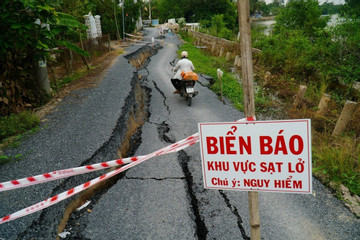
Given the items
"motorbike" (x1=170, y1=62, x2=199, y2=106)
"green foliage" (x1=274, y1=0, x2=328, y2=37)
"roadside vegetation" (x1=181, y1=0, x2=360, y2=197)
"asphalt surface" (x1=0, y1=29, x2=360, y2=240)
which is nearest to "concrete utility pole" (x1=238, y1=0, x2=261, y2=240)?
"asphalt surface" (x1=0, y1=29, x2=360, y2=240)

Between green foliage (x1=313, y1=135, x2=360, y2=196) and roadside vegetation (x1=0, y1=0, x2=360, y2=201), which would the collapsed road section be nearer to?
roadside vegetation (x1=0, y1=0, x2=360, y2=201)

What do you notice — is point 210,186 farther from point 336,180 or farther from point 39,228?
point 336,180

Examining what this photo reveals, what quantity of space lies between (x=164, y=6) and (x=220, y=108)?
223 ft

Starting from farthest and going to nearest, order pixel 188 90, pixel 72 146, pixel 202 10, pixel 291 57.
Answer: pixel 202 10 < pixel 291 57 < pixel 188 90 < pixel 72 146

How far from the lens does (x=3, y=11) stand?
460 centimetres

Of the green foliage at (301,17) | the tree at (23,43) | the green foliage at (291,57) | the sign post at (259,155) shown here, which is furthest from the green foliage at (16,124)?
the green foliage at (301,17)

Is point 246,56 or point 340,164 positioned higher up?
point 246,56

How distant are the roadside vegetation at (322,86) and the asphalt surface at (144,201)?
0.55 metres

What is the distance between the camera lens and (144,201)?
3084 millimetres

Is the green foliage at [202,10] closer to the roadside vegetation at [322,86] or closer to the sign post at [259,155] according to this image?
the roadside vegetation at [322,86]

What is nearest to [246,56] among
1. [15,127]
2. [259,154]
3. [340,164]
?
[259,154]

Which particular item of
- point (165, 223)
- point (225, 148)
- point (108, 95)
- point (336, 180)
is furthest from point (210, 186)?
point (108, 95)

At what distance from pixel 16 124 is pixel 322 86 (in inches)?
311

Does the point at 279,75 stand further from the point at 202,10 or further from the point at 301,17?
the point at 202,10
